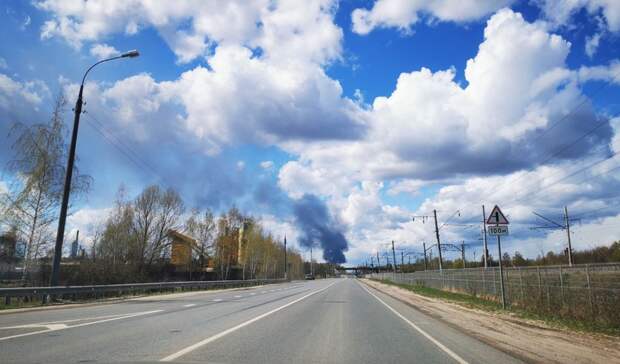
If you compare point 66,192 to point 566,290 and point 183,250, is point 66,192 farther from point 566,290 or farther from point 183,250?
point 183,250

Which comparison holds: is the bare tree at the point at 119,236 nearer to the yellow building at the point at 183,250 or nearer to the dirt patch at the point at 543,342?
the yellow building at the point at 183,250

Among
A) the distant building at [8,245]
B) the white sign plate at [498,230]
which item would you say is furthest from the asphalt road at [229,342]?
the distant building at [8,245]

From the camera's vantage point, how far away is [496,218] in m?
21.3

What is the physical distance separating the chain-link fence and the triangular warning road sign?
101 inches

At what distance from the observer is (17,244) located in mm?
25938

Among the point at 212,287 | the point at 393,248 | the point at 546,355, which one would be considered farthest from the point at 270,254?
the point at 546,355

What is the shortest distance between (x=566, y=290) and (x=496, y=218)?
4408 mm

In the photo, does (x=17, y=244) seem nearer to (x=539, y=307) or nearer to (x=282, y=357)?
(x=282, y=357)

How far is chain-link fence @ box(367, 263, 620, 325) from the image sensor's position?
15010 mm

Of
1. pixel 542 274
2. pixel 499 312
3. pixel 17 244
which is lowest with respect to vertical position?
pixel 499 312

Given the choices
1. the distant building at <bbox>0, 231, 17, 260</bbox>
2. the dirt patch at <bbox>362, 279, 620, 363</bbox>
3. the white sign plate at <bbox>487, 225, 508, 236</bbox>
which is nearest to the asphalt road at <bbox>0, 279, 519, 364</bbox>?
the dirt patch at <bbox>362, 279, 620, 363</bbox>

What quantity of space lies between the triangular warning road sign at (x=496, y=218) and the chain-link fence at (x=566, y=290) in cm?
256

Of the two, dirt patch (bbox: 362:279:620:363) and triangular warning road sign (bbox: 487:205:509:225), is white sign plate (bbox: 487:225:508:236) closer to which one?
triangular warning road sign (bbox: 487:205:509:225)

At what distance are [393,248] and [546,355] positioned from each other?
99.1 m
